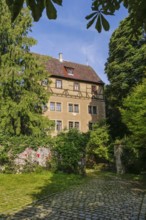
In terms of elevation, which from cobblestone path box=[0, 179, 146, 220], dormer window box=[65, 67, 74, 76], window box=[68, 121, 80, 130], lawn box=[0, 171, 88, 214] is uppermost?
dormer window box=[65, 67, 74, 76]

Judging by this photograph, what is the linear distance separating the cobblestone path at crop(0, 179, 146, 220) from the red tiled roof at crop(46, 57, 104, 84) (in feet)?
81.3

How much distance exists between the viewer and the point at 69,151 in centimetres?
1991

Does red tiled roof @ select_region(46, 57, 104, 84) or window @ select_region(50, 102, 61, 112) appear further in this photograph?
red tiled roof @ select_region(46, 57, 104, 84)

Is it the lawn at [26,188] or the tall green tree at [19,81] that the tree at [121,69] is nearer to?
the tall green tree at [19,81]

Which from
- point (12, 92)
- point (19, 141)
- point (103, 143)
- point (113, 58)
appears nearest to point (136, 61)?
point (113, 58)

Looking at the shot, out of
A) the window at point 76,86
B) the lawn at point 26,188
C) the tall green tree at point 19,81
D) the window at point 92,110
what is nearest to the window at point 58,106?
the window at point 76,86

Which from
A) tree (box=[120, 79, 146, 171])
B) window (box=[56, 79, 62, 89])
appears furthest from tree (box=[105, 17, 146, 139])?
tree (box=[120, 79, 146, 171])

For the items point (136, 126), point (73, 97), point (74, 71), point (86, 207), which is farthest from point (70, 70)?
point (86, 207)

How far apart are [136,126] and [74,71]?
20.7 metres

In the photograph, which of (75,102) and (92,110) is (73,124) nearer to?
(75,102)

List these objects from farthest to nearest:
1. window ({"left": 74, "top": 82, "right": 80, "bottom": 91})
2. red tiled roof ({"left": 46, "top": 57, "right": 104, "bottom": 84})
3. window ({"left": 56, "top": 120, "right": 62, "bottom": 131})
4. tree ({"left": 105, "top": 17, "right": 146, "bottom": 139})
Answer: window ({"left": 74, "top": 82, "right": 80, "bottom": 91}) < red tiled roof ({"left": 46, "top": 57, "right": 104, "bottom": 84}) < window ({"left": 56, "top": 120, "right": 62, "bottom": 131}) < tree ({"left": 105, "top": 17, "right": 146, "bottom": 139})

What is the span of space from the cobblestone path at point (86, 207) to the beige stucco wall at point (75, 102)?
72.1 feet

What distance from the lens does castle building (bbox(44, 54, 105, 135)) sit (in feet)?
112

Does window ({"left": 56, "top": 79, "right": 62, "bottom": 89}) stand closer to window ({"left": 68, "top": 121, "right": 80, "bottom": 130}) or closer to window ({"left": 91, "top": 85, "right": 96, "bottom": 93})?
window ({"left": 68, "top": 121, "right": 80, "bottom": 130})
